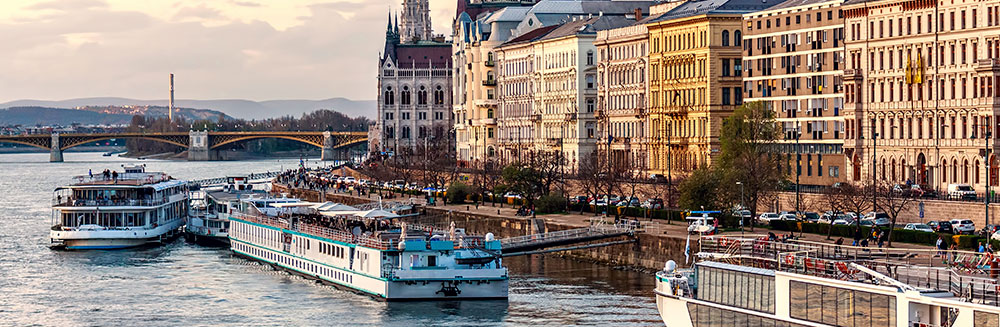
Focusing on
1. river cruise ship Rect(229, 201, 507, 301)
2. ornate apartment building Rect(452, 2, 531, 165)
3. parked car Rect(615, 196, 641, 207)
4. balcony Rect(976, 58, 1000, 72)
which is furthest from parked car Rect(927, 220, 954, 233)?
ornate apartment building Rect(452, 2, 531, 165)

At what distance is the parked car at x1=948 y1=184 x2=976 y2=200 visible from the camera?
84.3 meters

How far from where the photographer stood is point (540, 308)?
6881 centimetres

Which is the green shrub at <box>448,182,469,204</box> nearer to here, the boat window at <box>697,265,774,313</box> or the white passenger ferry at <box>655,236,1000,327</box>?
the white passenger ferry at <box>655,236,1000,327</box>

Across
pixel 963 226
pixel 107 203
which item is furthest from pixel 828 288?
pixel 107 203

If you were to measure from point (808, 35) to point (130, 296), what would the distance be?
4939 centimetres

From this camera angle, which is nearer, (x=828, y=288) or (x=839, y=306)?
(x=839, y=306)

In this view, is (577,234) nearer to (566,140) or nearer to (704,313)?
(704,313)

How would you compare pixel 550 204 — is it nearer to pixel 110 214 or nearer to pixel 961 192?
pixel 110 214

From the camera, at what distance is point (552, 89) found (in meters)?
149

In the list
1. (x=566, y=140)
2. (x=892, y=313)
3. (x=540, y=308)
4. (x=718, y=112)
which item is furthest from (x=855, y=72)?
(x=892, y=313)

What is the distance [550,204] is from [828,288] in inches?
2318

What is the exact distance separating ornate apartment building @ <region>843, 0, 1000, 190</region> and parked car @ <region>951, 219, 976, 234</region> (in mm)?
8591

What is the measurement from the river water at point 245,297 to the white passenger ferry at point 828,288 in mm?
10828

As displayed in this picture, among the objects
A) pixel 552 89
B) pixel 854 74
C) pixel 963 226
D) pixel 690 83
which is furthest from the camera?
pixel 552 89
